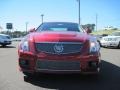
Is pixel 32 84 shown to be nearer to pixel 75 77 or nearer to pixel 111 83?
pixel 75 77

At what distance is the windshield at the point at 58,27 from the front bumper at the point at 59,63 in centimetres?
201

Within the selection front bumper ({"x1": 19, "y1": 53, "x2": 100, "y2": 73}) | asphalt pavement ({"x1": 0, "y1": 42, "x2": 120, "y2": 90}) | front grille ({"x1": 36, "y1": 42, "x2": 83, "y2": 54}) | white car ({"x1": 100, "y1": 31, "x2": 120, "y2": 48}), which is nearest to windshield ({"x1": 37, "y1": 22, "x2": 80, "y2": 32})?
asphalt pavement ({"x1": 0, "y1": 42, "x2": 120, "y2": 90})

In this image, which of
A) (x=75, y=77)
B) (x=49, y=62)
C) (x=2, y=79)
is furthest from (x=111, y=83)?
(x=2, y=79)

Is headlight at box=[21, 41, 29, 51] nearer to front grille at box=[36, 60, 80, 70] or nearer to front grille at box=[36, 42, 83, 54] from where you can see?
front grille at box=[36, 42, 83, 54]

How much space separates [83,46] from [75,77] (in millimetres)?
954

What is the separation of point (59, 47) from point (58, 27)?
2.19 meters

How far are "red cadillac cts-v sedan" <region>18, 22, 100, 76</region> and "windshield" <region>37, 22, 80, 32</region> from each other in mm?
1681

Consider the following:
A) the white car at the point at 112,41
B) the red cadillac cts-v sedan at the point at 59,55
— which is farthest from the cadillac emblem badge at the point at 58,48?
the white car at the point at 112,41

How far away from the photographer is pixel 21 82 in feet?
21.4

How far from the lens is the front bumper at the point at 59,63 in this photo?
6.24 meters

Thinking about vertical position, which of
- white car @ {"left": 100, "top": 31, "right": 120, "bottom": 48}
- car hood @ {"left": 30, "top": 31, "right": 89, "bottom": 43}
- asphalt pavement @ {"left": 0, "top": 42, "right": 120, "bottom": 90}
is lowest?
asphalt pavement @ {"left": 0, "top": 42, "right": 120, "bottom": 90}

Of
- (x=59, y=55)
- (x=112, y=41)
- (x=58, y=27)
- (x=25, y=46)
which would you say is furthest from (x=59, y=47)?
(x=112, y=41)

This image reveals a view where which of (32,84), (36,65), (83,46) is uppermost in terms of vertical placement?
(83,46)

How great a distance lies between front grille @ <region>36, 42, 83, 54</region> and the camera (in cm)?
633
